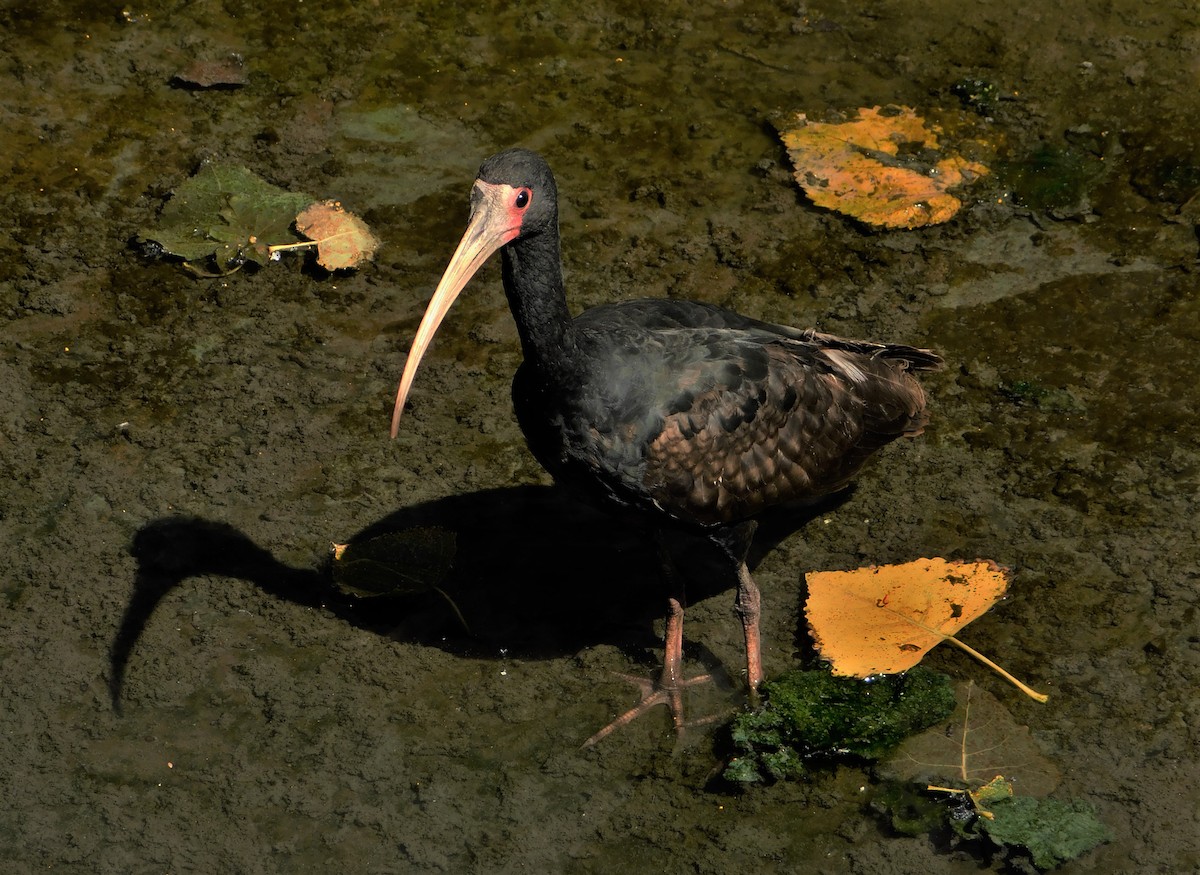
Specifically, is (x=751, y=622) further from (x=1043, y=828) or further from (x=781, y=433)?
(x=1043, y=828)

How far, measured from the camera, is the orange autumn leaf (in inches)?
212

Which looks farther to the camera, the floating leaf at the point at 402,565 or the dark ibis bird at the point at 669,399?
the floating leaf at the point at 402,565

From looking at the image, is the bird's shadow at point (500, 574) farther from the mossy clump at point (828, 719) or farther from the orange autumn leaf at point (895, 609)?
the mossy clump at point (828, 719)

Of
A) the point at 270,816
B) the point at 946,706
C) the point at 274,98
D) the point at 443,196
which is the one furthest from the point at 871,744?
the point at 274,98

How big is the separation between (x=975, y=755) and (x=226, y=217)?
4.80 meters

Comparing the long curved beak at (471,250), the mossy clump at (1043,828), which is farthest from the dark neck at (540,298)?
the mossy clump at (1043,828)

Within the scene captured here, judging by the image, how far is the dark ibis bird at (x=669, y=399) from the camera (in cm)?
474

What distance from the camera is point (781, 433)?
5.34 meters

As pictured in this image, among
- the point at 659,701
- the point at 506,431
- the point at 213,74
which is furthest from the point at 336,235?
the point at 659,701

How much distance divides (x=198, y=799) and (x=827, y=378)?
3.01 meters

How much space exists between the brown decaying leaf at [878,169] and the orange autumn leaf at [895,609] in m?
2.42

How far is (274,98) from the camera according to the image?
8.21 metres

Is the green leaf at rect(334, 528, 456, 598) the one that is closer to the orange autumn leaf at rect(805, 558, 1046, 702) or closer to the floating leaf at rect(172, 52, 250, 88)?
the orange autumn leaf at rect(805, 558, 1046, 702)

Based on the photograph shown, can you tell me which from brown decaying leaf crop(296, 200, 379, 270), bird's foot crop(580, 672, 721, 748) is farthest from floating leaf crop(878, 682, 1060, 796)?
brown decaying leaf crop(296, 200, 379, 270)
